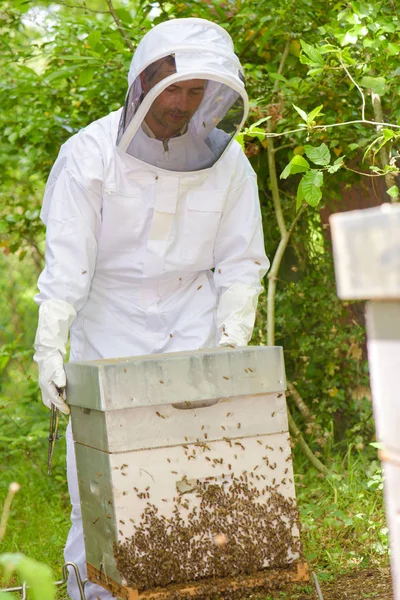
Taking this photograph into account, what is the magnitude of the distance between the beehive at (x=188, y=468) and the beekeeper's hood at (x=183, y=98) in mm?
829

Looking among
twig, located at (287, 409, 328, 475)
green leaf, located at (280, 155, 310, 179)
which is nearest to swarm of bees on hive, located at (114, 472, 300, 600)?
green leaf, located at (280, 155, 310, 179)

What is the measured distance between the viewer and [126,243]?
2756 millimetres

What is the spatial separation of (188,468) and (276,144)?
2.34 m

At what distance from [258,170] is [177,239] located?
1.51 metres

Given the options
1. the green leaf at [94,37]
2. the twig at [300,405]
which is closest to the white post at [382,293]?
the green leaf at [94,37]

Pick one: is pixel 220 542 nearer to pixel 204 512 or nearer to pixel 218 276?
pixel 204 512

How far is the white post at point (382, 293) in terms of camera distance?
0.87 m

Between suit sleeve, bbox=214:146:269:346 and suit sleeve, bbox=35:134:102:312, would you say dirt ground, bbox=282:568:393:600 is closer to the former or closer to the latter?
suit sleeve, bbox=214:146:269:346

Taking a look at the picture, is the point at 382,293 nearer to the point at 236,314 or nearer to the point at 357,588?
the point at 236,314

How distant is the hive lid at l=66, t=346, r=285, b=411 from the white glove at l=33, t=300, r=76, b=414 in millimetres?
305

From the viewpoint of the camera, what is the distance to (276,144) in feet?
13.4

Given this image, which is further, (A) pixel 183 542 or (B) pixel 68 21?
(B) pixel 68 21

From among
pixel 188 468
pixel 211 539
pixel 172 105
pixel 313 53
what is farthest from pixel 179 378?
pixel 313 53

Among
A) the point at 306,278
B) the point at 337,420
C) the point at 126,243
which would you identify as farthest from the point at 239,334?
the point at 337,420
